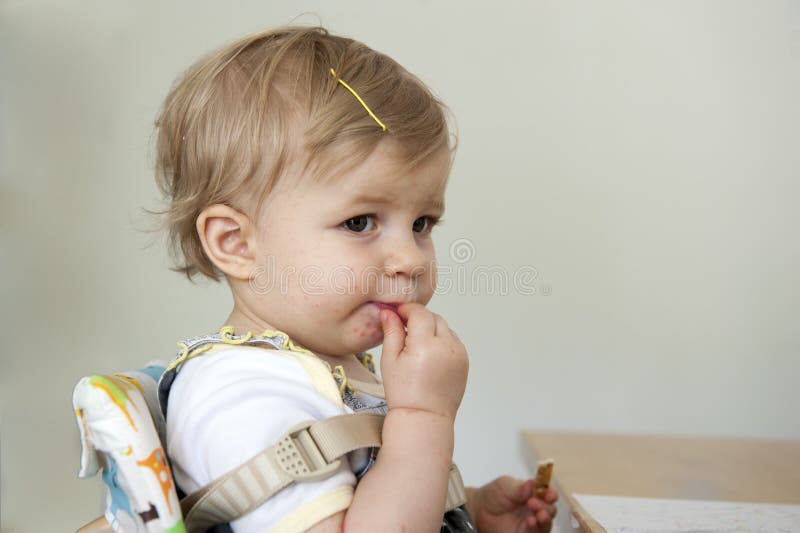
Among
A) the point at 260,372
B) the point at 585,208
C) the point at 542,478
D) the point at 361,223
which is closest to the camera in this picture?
the point at 260,372

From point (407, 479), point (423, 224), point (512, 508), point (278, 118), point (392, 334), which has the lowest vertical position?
point (512, 508)

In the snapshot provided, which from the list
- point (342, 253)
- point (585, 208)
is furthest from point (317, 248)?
point (585, 208)

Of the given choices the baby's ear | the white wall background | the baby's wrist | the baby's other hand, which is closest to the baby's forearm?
the baby's wrist

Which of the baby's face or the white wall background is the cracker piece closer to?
the baby's face

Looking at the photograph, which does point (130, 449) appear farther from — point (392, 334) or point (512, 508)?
point (512, 508)

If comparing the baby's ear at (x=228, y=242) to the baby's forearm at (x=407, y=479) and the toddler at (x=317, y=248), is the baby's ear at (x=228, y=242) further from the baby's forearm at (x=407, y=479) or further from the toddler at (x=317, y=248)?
the baby's forearm at (x=407, y=479)

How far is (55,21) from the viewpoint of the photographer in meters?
1.71

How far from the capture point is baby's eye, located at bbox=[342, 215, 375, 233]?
2.64ft

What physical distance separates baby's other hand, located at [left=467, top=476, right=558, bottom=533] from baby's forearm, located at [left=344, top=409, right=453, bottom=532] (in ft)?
1.19

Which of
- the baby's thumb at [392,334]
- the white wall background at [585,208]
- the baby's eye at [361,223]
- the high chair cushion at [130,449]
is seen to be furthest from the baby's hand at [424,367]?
the white wall background at [585,208]

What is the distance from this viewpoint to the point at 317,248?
781mm

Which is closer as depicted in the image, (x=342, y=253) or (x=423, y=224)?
(x=342, y=253)

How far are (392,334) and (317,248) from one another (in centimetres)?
12

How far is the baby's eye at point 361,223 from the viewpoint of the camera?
2.64 feet
